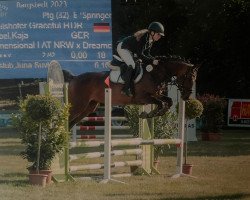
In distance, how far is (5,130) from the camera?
1281 inches

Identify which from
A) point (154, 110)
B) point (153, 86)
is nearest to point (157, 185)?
point (154, 110)

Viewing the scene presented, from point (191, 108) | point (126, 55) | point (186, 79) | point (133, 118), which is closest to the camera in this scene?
point (126, 55)

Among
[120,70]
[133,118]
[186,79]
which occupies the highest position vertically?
[120,70]

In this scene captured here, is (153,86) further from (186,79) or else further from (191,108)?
(191,108)

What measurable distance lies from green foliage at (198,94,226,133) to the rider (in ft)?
41.5

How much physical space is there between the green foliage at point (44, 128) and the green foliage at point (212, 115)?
1439 centimetres

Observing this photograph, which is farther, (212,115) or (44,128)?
(212,115)

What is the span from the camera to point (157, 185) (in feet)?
37.9

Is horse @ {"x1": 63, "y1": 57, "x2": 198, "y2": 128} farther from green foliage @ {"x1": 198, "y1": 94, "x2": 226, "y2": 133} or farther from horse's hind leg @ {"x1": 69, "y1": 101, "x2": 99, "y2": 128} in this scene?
green foliage @ {"x1": 198, "y1": 94, "x2": 226, "y2": 133}

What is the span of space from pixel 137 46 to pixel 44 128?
7.62 ft

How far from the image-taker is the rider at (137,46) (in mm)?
12039

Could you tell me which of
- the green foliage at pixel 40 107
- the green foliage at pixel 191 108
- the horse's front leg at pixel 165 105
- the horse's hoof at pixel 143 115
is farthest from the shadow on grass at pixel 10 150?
the green foliage at pixel 40 107

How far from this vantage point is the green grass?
9.93 meters

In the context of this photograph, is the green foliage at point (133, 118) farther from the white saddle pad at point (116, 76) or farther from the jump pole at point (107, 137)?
the jump pole at point (107, 137)
